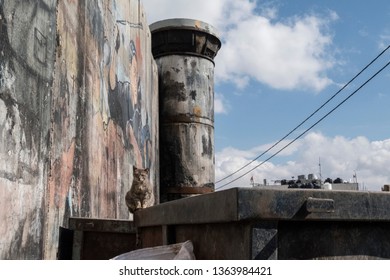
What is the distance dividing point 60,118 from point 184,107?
7.35 metres

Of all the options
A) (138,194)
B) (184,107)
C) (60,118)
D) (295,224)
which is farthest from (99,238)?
(184,107)

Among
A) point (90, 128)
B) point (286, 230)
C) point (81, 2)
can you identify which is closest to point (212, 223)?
point (286, 230)

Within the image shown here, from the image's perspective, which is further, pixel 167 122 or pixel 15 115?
pixel 167 122

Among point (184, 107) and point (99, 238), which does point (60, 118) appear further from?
point (184, 107)

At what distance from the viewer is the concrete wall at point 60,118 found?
3332mm

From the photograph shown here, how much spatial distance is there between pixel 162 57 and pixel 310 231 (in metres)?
10.4

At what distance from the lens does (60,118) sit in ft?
14.5

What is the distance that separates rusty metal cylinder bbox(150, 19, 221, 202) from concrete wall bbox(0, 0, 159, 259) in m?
3.53

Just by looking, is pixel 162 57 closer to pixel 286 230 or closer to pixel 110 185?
pixel 110 185

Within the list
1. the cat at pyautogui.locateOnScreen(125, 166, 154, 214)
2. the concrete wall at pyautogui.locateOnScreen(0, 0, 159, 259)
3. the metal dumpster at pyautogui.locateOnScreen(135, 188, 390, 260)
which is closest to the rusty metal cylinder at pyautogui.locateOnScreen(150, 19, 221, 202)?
the concrete wall at pyautogui.locateOnScreen(0, 0, 159, 259)

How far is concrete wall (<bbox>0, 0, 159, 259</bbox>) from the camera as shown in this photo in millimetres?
3332

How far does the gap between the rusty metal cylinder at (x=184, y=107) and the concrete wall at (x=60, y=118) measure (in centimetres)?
353

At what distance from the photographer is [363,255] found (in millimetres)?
2107

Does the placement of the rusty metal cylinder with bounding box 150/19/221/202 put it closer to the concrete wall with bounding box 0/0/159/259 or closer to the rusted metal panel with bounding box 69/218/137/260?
the concrete wall with bounding box 0/0/159/259
